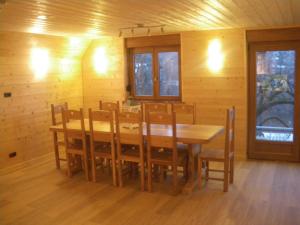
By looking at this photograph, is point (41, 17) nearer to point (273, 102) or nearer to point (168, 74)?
point (168, 74)

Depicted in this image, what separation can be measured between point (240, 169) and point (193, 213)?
5.62 ft

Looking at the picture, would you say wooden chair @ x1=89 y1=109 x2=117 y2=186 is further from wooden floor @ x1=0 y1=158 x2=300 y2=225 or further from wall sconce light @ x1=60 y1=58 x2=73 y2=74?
wall sconce light @ x1=60 y1=58 x2=73 y2=74

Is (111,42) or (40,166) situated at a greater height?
(111,42)

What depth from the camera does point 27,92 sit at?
5469 millimetres

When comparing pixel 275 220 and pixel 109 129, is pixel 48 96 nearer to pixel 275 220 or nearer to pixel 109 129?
pixel 109 129

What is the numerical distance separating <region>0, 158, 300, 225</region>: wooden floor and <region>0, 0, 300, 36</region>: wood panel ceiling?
7.11 feet

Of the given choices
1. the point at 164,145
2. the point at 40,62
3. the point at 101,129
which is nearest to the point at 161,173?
the point at 164,145

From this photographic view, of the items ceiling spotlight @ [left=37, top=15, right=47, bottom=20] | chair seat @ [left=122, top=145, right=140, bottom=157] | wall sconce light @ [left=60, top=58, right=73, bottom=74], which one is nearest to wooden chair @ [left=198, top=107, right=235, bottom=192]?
chair seat @ [left=122, top=145, right=140, bottom=157]

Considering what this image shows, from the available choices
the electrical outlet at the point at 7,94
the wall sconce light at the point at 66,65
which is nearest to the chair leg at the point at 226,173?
the electrical outlet at the point at 7,94

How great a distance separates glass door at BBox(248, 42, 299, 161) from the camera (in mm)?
5234

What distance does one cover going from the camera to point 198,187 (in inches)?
170

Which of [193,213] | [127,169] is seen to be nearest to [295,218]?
[193,213]

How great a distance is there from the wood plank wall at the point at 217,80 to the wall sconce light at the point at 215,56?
0.17ft

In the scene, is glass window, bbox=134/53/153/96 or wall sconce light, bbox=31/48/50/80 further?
glass window, bbox=134/53/153/96
